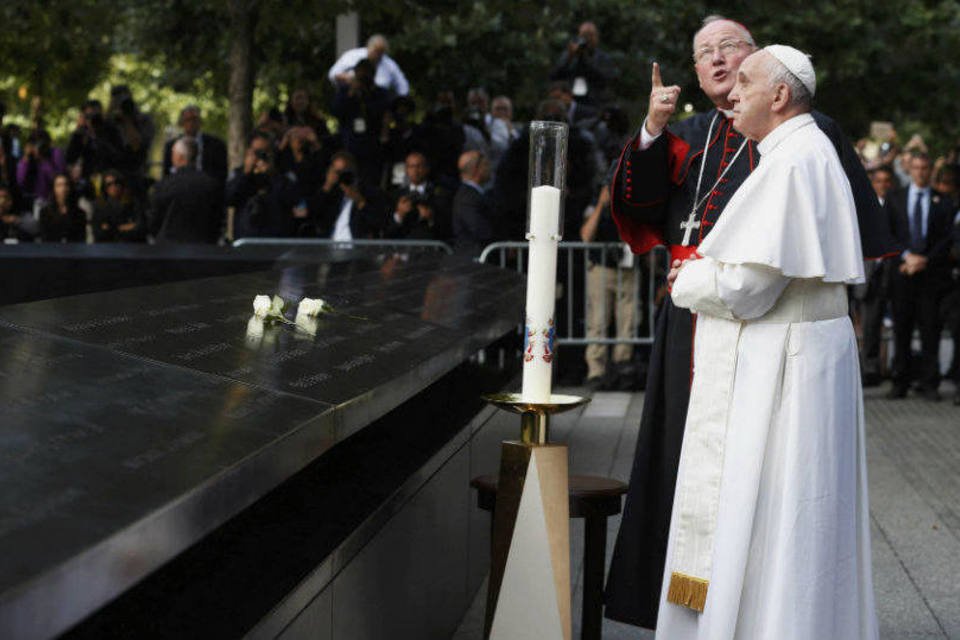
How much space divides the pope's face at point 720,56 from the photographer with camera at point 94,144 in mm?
13792

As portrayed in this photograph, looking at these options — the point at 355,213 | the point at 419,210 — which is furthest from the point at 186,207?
the point at 419,210

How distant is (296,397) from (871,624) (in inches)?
84.4

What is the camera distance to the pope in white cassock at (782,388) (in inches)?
189

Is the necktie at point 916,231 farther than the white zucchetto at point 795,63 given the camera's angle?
Yes

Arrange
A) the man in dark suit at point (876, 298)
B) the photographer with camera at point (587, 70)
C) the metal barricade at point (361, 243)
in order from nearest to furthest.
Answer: the metal barricade at point (361, 243) < the man in dark suit at point (876, 298) < the photographer with camera at point (587, 70)

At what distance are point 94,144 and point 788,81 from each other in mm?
15177

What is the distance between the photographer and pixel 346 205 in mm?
14836

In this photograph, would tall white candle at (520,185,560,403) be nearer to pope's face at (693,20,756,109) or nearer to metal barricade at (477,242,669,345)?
pope's face at (693,20,756,109)

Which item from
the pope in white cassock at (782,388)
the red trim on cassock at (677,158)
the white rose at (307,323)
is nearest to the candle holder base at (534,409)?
the pope in white cassock at (782,388)

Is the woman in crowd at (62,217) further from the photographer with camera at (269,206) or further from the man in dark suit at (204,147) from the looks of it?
the photographer with camera at (269,206)

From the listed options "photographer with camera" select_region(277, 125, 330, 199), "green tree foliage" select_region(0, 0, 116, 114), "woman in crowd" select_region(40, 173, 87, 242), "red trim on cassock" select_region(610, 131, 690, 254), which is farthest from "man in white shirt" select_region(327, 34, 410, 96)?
"red trim on cassock" select_region(610, 131, 690, 254)

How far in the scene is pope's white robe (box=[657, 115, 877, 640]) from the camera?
4793 mm

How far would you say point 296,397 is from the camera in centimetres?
376

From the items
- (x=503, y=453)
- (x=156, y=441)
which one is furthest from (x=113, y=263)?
(x=156, y=441)
